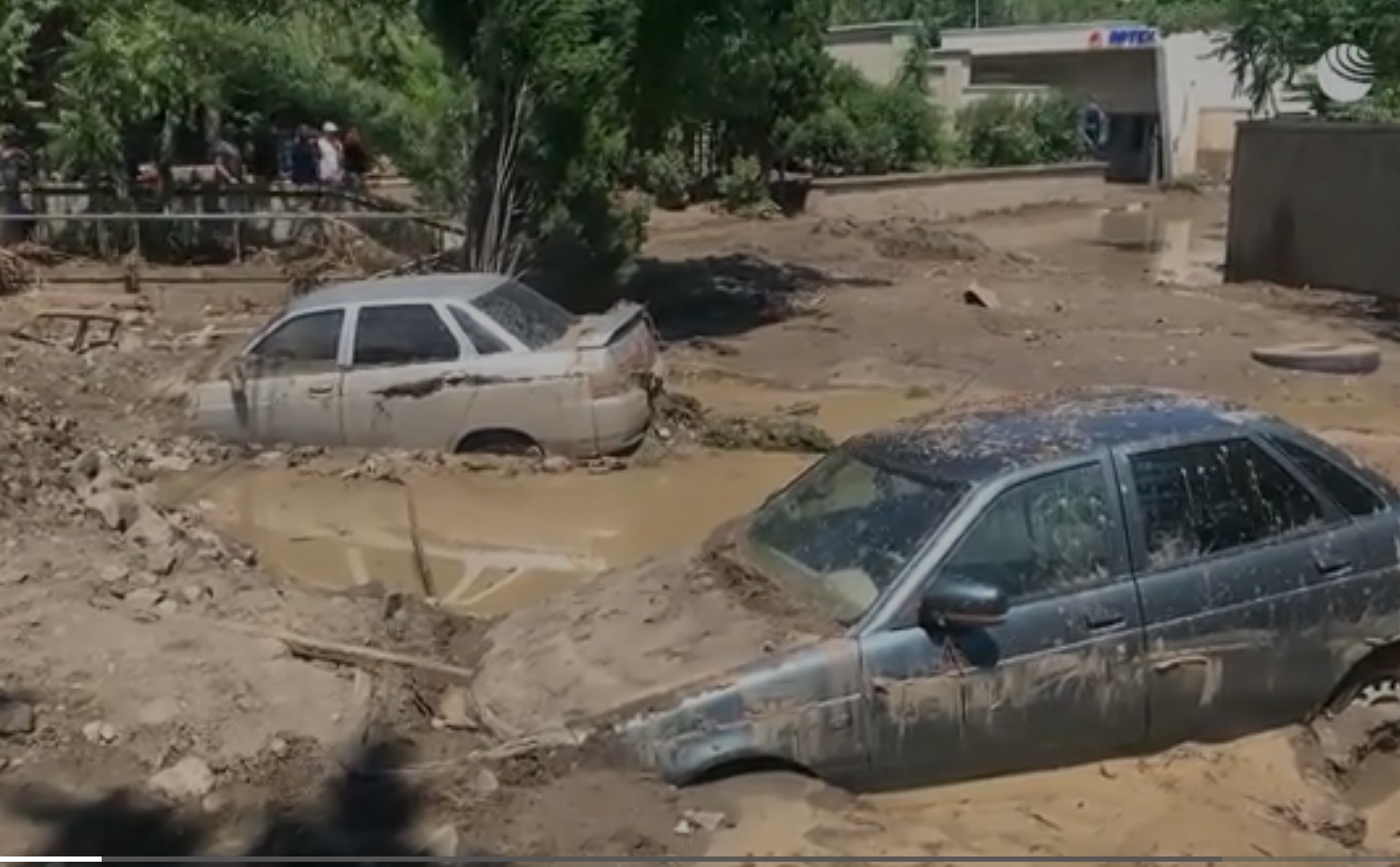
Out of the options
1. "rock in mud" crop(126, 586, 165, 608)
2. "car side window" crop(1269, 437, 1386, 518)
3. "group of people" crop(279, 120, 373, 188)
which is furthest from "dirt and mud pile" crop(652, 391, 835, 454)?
"group of people" crop(279, 120, 373, 188)

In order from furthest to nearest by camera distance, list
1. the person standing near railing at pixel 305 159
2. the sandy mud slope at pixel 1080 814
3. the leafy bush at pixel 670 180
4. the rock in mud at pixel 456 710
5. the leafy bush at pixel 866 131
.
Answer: the leafy bush at pixel 866 131
the leafy bush at pixel 670 180
the person standing near railing at pixel 305 159
the rock in mud at pixel 456 710
the sandy mud slope at pixel 1080 814

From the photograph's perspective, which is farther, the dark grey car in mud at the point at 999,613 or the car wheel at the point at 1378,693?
the car wheel at the point at 1378,693

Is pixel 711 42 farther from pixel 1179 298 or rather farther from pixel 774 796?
pixel 774 796

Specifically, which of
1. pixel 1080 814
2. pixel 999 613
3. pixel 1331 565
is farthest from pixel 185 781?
pixel 1331 565

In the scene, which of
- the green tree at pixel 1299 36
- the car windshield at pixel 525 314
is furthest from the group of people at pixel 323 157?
the green tree at pixel 1299 36

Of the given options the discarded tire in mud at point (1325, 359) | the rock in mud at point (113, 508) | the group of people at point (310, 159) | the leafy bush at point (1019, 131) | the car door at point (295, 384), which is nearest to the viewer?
the rock in mud at point (113, 508)

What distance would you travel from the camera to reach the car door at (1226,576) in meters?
6.55

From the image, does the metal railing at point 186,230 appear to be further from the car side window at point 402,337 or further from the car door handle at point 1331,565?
the car door handle at point 1331,565

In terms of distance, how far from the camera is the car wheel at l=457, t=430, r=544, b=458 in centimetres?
1321

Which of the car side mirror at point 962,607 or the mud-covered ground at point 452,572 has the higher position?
the car side mirror at point 962,607

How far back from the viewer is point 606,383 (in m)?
13.1

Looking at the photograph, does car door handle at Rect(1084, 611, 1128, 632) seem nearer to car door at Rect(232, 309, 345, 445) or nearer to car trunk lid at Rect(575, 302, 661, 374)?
car trunk lid at Rect(575, 302, 661, 374)

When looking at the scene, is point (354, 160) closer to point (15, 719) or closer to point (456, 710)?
point (15, 719)

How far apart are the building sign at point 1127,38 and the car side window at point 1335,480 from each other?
43854 millimetres
